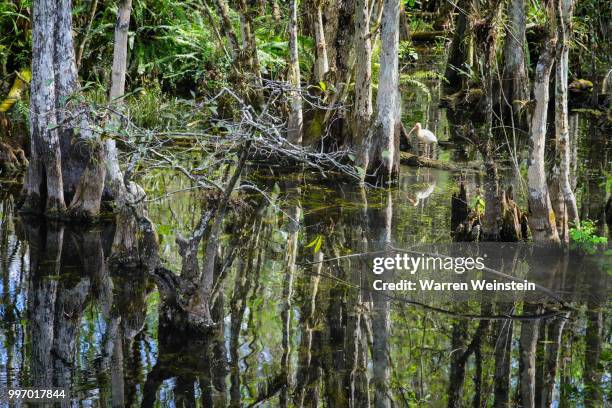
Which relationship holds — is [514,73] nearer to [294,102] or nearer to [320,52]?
[320,52]

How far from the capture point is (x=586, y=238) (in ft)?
39.7

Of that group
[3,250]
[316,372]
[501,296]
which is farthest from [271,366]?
[3,250]

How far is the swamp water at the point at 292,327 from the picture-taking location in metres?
8.35

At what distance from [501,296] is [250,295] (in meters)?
2.91

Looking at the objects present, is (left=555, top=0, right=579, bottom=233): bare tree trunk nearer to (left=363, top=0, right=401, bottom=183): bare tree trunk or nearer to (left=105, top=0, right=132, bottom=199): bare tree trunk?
(left=363, top=0, right=401, bottom=183): bare tree trunk

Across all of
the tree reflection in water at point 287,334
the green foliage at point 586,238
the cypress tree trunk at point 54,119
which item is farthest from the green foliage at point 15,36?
the green foliage at point 586,238

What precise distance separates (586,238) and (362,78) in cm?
607

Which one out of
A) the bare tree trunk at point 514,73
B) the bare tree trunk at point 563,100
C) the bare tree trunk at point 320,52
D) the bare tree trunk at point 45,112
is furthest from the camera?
the bare tree trunk at point 514,73

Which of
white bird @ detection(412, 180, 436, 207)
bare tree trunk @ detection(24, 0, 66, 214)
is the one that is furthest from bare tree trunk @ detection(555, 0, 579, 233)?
bare tree trunk @ detection(24, 0, 66, 214)

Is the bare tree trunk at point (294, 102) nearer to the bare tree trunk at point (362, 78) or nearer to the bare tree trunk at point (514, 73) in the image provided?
the bare tree trunk at point (362, 78)

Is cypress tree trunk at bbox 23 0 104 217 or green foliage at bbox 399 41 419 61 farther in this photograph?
green foliage at bbox 399 41 419 61

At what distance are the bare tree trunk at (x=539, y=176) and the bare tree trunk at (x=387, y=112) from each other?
14.2 feet

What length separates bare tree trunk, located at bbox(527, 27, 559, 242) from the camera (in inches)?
456

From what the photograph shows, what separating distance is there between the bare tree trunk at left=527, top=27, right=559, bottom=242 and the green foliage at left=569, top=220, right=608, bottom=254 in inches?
13.9
